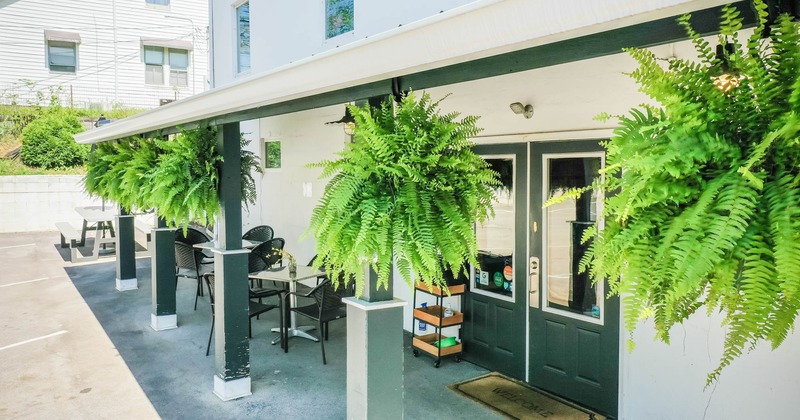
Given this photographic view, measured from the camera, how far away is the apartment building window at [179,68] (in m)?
19.0

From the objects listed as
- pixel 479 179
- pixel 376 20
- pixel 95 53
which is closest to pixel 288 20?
pixel 376 20

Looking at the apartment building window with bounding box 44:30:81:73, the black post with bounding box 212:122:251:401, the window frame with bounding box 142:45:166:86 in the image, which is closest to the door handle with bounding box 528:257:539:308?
the black post with bounding box 212:122:251:401

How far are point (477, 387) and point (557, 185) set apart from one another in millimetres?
1933

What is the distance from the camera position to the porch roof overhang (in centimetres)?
144

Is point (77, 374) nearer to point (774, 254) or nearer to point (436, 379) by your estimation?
point (436, 379)

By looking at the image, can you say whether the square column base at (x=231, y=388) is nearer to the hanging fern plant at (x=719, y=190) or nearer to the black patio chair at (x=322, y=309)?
the black patio chair at (x=322, y=309)

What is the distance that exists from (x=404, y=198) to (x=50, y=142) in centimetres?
1708

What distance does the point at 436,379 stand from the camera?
16.5 ft

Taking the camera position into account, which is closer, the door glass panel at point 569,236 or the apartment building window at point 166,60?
the door glass panel at point 569,236

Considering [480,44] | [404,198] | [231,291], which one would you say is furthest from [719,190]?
[231,291]

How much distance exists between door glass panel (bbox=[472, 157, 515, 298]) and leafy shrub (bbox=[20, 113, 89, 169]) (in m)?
14.6

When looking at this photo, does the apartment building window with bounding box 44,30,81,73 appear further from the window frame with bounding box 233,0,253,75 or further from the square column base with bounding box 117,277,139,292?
the square column base with bounding box 117,277,139,292

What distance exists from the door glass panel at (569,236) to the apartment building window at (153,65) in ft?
58.5


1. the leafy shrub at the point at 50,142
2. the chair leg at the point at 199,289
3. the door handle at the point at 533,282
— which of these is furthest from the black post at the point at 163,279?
the leafy shrub at the point at 50,142
